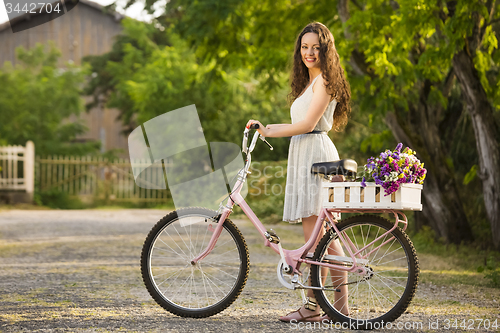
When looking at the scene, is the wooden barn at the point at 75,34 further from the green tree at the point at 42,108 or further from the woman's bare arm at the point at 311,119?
the woman's bare arm at the point at 311,119

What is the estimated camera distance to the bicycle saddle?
3.65m

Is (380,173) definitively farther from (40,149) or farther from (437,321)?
(40,149)

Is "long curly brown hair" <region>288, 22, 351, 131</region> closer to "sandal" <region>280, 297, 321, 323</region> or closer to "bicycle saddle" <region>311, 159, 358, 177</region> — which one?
"bicycle saddle" <region>311, 159, 358, 177</region>

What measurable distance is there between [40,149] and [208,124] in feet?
21.7

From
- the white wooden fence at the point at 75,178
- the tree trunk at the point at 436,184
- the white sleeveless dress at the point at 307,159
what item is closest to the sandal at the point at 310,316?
the white sleeveless dress at the point at 307,159

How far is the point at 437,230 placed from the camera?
9297 millimetres

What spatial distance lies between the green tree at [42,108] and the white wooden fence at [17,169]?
89.1 inches

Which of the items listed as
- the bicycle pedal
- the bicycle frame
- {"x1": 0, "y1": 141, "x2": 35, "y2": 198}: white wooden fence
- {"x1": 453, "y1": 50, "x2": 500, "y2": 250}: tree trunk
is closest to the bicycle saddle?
the bicycle frame

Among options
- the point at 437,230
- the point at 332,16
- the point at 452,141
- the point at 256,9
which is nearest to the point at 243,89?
the point at 256,9

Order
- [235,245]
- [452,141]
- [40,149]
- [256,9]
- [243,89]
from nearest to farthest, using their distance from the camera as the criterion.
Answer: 1. [235,245]
2. [452,141]
3. [256,9]
4. [243,89]
5. [40,149]

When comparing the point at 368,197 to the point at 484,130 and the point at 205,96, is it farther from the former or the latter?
the point at 205,96

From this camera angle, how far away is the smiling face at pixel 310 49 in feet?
12.5

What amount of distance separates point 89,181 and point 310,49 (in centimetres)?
1669

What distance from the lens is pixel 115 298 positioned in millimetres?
4797
